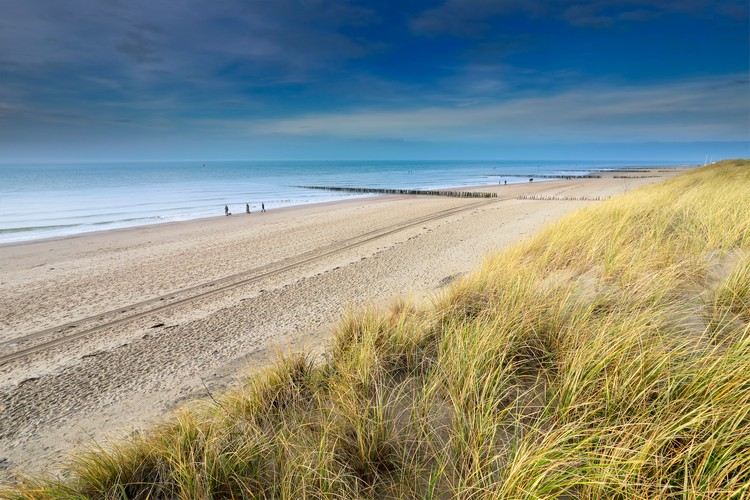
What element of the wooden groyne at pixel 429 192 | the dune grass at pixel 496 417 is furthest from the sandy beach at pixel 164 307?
the wooden groyne at pixel 429 192

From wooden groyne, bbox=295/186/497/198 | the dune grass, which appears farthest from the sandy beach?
wooden groyne, bbox=295/186/497/198

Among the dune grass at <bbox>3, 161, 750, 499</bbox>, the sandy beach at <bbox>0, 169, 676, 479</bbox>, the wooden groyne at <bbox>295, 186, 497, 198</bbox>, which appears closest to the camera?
the dune grass at <bbox>3, 161, 750, 499</bbox>

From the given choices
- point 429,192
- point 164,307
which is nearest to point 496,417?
point 164,307

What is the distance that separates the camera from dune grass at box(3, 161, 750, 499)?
1.84m

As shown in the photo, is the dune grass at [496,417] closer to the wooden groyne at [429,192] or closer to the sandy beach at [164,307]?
the sandy beach at [164,307]

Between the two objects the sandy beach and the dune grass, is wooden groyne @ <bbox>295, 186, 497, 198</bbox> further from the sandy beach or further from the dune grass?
the dune grass

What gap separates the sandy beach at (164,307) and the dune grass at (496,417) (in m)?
1.08

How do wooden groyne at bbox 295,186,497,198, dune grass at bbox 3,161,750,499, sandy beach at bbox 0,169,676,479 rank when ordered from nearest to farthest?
dune grass at bbox 3,161,750,499 < sandy beach at bbox 0,169,676,479 < wooden groyne at bbox 295,186,497,198

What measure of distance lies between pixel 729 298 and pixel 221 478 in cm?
470

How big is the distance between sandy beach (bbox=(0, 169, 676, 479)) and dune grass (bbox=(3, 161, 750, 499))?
1085 millimetres

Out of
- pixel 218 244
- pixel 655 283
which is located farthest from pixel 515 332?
pixel 218 244

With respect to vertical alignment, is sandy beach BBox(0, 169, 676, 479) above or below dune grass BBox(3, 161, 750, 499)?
below

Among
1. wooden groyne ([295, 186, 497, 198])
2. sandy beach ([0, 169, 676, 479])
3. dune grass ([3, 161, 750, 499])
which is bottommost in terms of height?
sandy beach ([0, 169, 676, 479])

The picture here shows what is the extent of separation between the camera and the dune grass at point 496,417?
1839mm
